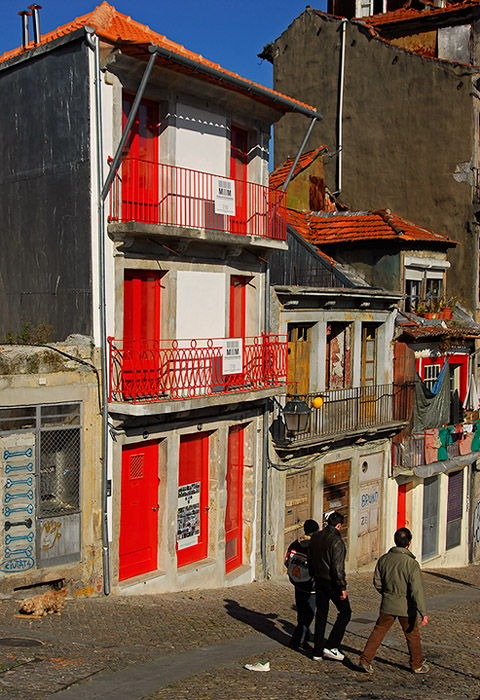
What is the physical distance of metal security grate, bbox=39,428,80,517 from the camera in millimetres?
12266

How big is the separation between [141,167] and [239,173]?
316 centimetres

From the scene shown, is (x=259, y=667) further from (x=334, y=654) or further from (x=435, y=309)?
(x=435, y=309)

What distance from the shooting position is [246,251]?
53.6 ft

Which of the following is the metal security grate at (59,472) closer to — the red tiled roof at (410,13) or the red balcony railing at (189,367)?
the red balcony railing at (189,367)

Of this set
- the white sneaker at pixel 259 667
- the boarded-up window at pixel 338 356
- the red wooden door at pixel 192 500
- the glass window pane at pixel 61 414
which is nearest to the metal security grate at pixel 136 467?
the red wooden door at pixel 192 500

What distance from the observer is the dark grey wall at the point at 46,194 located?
13.0 meters

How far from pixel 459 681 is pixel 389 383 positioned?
39.5 feet

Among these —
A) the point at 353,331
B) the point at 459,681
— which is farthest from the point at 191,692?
the point at 353,331

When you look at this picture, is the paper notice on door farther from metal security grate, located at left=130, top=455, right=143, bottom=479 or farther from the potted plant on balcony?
the potted plant on balcony

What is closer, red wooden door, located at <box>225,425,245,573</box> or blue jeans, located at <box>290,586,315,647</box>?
blue jeans, located at <box>290,586,315,647</box>

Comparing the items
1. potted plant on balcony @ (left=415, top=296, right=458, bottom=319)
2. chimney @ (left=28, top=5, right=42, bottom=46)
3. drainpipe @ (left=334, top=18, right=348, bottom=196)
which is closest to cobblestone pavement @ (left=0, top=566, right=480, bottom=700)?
chimney @ (left=28, top=5, right=42, bottom=46)

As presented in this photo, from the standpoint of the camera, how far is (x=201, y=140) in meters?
15.0

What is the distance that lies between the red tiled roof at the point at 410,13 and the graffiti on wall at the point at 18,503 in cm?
2044

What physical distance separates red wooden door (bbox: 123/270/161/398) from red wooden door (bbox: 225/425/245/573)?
3.25 metres
